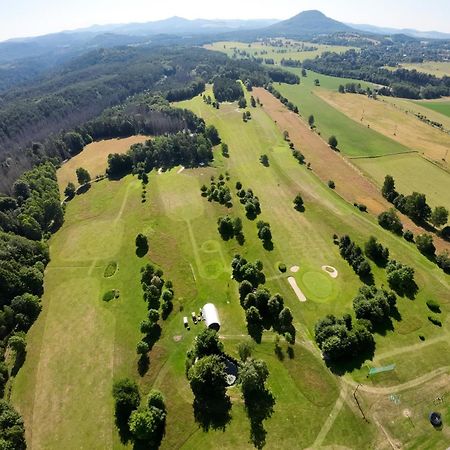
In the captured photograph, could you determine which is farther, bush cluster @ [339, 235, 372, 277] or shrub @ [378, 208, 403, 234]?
shrub @ [378, 208, 403, 234]

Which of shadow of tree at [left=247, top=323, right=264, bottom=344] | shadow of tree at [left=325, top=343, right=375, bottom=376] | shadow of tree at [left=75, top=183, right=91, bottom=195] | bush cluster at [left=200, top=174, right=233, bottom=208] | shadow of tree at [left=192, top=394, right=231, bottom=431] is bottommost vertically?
shadow of tree at [left=75, top=183, right=91, bottom=195]

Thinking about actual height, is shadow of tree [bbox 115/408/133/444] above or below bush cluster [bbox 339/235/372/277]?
below

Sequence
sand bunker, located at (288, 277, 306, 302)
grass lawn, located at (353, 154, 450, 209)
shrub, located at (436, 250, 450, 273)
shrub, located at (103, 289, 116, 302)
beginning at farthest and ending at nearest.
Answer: grass lawn, located at (353, 154, 450, 209) → shrub, located at (436, 250, 450, 273) → shrub, located at (103, 289, 116, 302) → sand bunker, located at (288, 277, 306, 302)

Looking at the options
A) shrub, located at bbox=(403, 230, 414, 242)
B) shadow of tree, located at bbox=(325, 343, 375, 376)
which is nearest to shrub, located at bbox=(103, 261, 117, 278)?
shadow of tree, located at bbox=(325, 343, 375, 376)

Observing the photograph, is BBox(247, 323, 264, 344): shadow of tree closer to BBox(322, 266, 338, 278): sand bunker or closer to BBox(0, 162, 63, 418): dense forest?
BBox(322, 266, 338, 278): sand bunker

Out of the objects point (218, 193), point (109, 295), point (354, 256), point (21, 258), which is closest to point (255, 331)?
point (354, 256)

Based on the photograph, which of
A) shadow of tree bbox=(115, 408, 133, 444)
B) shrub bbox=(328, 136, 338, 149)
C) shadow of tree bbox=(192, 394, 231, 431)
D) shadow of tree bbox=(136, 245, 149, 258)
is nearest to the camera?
shadow of tree bbox=(115, 408, 133, 444)
